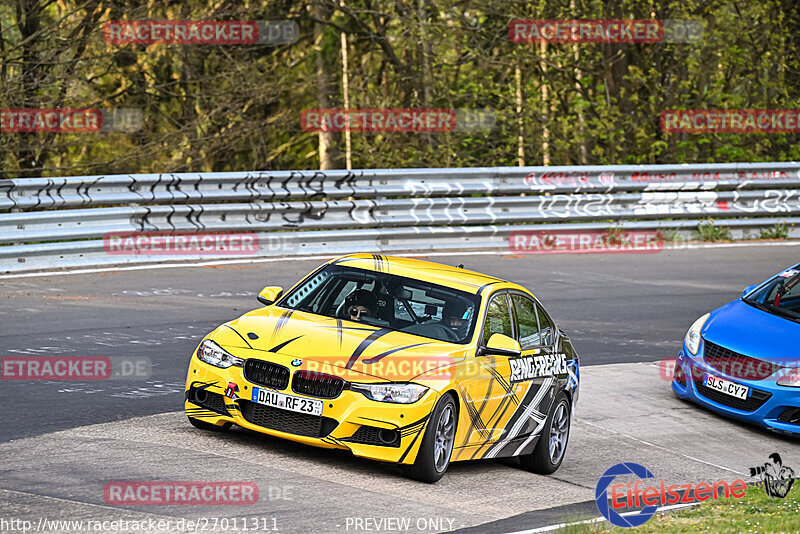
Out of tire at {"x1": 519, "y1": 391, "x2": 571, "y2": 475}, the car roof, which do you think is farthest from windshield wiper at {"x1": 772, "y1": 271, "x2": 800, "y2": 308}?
the car roof

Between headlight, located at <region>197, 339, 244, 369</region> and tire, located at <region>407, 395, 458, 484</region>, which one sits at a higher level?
headlight, located at <region>197, 339, 244, 369</region>

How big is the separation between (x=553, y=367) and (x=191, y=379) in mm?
2707

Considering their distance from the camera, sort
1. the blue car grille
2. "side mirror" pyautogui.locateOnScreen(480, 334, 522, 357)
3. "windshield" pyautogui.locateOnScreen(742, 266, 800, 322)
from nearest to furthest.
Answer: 1. "side mirror" pyautogui.locateOnScreen(480, 334, 522, 357)
2. the blue car grille
3. "windshield" pyautogui.locateOnScreen(742, 266, 800, 322)

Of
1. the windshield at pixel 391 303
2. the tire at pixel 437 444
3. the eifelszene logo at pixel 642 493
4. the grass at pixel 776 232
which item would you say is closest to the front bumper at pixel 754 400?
the eifelszene logo at pixel 642 493

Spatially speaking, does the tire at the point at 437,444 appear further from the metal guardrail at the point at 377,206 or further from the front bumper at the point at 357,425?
the metal guardrail at the point at 377,206

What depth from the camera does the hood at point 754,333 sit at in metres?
10.4

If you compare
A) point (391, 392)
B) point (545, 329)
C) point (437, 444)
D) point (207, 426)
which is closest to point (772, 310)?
point (545, 329)

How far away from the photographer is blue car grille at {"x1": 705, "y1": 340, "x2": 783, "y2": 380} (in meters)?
10.4

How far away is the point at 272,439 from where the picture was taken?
327 inches

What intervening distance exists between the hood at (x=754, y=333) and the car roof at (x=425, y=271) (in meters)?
2.69

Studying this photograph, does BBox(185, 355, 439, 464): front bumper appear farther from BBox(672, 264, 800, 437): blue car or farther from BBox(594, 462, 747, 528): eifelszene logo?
BBox(672, 264, 800, 437): blue car

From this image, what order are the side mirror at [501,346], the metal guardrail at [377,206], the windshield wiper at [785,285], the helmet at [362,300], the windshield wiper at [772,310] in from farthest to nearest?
the metal guardrail at [377,206] → the windshield wiper at [785,285] → the windshield wiper at [772,310] → the helmet at [362,300] → the side mirror at [501,346]

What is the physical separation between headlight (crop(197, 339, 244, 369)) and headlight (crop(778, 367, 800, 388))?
489cm

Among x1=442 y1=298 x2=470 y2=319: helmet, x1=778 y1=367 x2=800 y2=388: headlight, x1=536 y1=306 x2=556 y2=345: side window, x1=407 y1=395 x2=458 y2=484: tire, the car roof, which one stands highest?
the car roof
